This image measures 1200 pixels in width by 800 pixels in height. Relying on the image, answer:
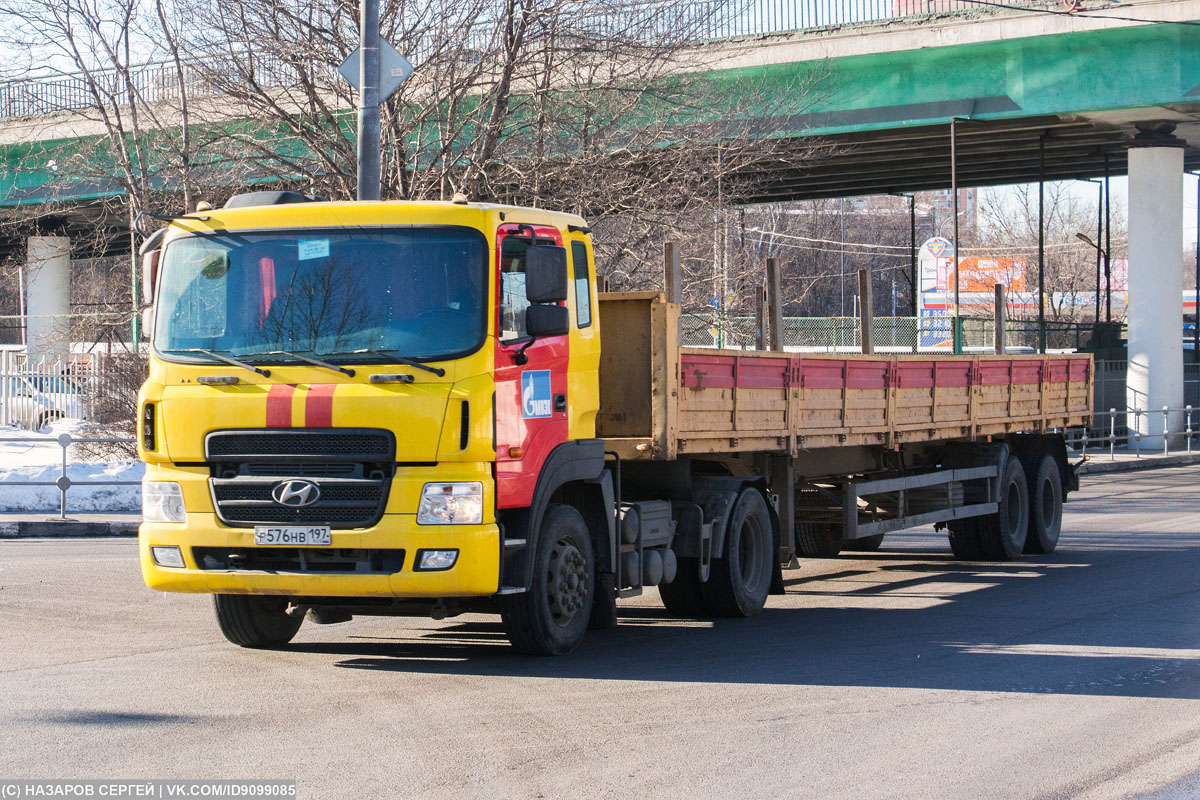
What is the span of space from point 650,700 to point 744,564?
366 centimetres

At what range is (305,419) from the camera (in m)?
7.98

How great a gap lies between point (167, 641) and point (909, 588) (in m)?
6.76

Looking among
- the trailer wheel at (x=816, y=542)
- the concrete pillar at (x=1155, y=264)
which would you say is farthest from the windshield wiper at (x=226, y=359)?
the concrete pillar at (x=1155, y=264)

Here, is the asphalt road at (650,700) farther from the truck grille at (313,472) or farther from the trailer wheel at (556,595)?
the truck grille at (313,472)

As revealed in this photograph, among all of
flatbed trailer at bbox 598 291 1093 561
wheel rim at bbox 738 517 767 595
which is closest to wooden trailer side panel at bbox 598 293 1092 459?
flatbed trailer at bbox 598 291 1093 561

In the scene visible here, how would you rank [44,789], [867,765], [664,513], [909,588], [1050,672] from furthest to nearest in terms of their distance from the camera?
[909,588]
[664,513]
[1050,672]
[867,765]
[44,789]

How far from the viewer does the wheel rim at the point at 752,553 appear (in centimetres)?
1112

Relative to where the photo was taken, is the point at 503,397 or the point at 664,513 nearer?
the point at 503,397

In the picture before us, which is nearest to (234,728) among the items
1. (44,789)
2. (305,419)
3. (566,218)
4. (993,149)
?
(44,789)

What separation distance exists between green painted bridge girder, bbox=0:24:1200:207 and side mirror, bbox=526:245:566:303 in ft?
60.7

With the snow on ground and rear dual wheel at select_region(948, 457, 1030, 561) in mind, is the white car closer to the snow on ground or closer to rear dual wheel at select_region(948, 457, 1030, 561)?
the snow on ground

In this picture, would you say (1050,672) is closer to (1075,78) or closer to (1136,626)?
(1136,626)

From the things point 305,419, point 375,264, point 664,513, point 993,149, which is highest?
point 993,149

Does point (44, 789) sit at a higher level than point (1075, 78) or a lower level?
lower
